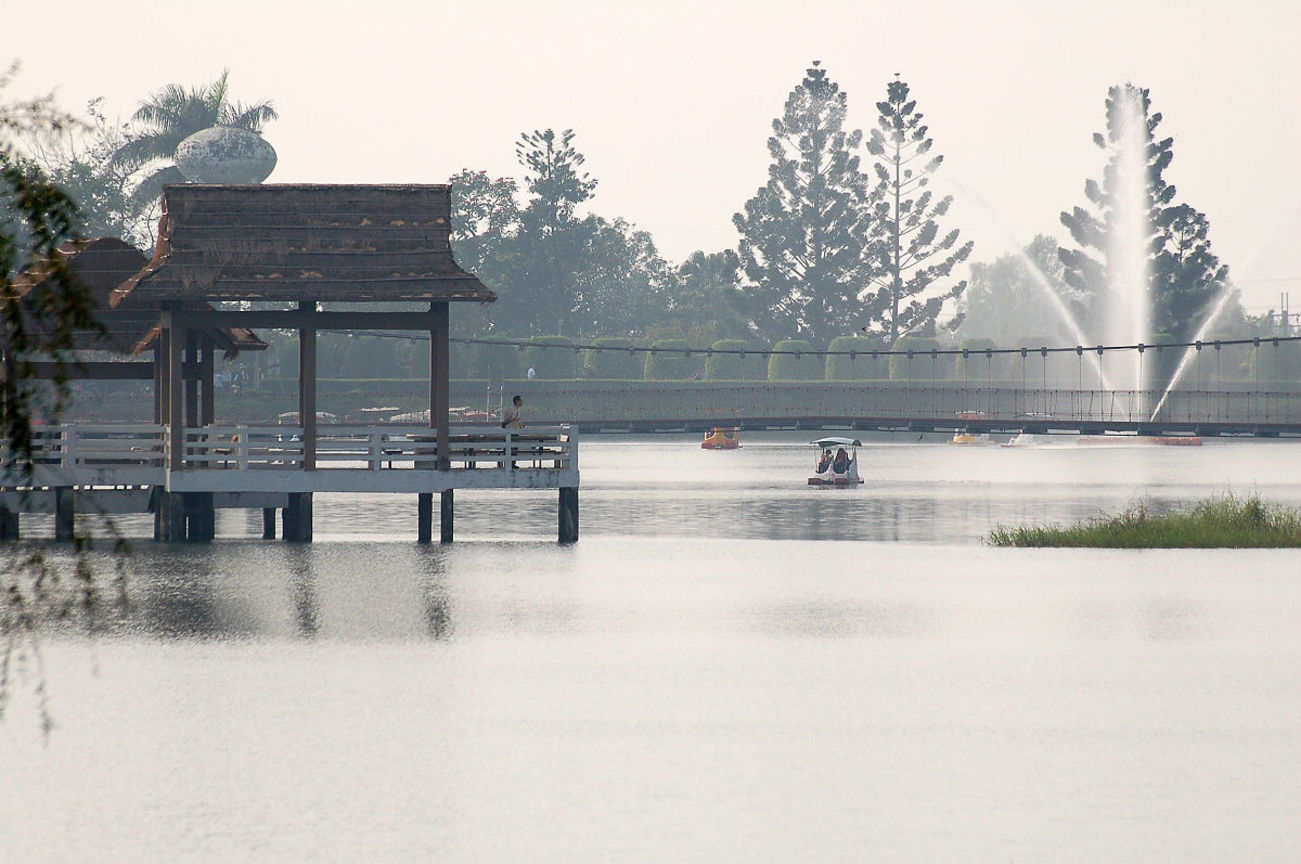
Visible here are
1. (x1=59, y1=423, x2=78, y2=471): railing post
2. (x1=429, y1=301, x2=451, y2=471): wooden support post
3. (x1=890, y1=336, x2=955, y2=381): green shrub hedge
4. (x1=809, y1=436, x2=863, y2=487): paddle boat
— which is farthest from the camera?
(x1=890, y1=336, x2=955, y2=381): green shrub hedge

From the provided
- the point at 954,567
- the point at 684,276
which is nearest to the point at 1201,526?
the point at 954,567

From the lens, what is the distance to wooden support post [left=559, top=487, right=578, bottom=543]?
146 ft

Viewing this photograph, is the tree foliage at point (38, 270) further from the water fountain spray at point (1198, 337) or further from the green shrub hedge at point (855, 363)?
the green shrub hedge at point (855, 363)

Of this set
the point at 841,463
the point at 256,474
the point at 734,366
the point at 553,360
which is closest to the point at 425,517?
the point at 256,474

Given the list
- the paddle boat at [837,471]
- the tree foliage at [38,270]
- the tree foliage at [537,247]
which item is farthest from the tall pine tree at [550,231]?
the tree foliage at [38,270]

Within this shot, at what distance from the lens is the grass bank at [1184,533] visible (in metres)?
44.5

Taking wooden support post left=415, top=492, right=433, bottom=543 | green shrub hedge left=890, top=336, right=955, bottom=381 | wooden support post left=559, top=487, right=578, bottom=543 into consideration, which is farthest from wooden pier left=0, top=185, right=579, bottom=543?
green shrub hedge left=890, top=336, right=955, bottom=381

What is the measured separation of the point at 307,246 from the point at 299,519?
768 cm

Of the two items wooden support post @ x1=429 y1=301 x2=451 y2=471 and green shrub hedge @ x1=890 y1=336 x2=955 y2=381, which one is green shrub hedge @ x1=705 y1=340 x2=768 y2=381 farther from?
wooden support post @ x1=429 y1=301 x2=451 y2=471

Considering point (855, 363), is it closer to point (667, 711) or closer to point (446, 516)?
point (446, 516)

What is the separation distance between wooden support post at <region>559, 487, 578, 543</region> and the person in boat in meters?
35.2

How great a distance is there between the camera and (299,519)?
147 ft

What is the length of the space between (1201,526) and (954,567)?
851 cm

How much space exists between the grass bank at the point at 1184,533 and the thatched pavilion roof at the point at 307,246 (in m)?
16.2
